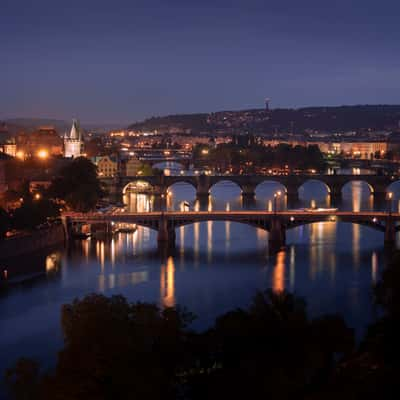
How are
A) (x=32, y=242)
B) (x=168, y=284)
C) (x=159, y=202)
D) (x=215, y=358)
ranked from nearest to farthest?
(x=215, y=358)
(x=168, y=284)
(x=32, y=242)
(x=159, y=202)

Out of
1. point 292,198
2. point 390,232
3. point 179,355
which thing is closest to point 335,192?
point 292,198

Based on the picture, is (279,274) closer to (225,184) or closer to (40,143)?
(225,184)

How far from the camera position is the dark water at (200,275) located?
11.3 metres

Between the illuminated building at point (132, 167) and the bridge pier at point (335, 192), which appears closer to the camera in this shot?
the bridge pier at point (335, 192)

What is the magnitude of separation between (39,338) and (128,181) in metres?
20.8

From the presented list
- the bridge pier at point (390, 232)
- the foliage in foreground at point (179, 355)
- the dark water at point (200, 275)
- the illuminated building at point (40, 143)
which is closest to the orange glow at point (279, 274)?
the dark water at point (200, 275)

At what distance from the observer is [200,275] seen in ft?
46.8

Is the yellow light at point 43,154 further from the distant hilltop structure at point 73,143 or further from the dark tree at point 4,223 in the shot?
the dark tree at point 4,223

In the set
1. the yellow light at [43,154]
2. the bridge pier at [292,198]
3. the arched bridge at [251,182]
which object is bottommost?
the bridge pier at [292,198]

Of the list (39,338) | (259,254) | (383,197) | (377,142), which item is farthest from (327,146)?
(39,338)

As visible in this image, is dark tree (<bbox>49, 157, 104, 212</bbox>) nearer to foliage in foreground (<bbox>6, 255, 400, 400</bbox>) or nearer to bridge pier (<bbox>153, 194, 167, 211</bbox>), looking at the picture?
bridge pier (<bbox>153, 194, 167, 211</bbox>)

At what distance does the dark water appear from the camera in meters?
11.3

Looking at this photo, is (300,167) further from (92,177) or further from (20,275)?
(20,275)

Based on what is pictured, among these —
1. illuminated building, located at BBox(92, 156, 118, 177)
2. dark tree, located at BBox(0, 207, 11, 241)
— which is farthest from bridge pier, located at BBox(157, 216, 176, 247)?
illuminated building, located at BBox(92, 156, 118, 177)
